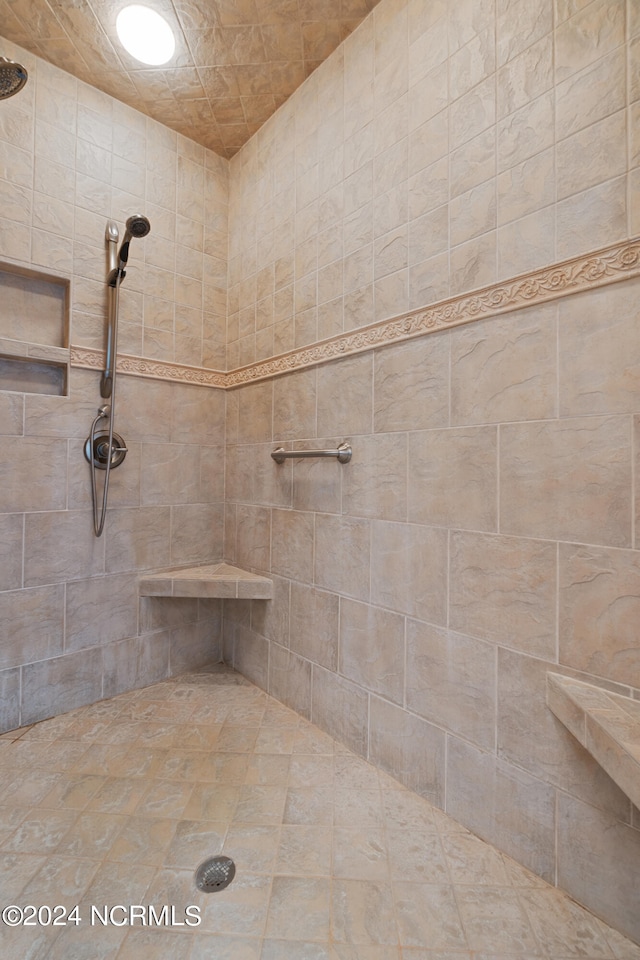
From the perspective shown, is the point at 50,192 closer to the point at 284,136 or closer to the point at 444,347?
the point at 284,136

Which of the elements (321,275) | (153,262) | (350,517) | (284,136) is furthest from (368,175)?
(350,517)

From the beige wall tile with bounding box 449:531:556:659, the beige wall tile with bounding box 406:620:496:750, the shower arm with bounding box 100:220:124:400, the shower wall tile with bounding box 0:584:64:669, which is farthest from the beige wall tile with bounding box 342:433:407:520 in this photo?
the shower wall tile with bounding box 0:584:64:669

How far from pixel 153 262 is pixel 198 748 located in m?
1.97

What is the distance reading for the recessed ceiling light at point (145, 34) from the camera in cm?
147

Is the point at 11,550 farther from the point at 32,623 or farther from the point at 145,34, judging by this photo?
the point at 145,34

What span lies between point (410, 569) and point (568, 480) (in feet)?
1.67

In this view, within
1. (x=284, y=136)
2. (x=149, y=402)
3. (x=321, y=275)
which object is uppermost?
(x=284, y=136)

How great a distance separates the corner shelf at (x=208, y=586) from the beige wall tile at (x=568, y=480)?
109 centimetres

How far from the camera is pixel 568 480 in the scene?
98 centimetres

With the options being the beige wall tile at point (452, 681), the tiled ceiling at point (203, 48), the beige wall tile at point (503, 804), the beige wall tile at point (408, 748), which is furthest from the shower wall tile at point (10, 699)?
the tiled ceiling at point (203, 48)

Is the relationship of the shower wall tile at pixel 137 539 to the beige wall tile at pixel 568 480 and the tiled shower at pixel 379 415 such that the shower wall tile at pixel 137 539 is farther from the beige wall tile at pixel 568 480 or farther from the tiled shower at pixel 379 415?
the beige wall tile at pixel 568 480

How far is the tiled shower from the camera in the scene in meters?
0.96

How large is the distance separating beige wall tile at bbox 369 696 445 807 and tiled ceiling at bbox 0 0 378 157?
2.30 meters

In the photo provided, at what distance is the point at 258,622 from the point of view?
1.94 meters
